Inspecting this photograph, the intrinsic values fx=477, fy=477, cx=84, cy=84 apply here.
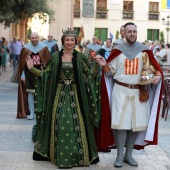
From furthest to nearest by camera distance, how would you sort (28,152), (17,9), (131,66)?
1. (17,9)
2. (28,152)
3. (131,66)

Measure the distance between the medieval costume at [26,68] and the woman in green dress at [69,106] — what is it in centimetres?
266

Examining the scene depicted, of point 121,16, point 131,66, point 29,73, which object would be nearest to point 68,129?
point 131,66

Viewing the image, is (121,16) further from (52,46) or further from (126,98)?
(126,98)

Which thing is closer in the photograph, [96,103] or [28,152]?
[96,103]

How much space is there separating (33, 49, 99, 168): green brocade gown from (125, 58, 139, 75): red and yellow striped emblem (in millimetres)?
679

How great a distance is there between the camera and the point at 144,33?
196 ft

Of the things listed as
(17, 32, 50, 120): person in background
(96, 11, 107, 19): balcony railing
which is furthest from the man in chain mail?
(96, 11, 107, 19): balcony railing

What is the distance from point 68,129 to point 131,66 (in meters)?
→ 1.09

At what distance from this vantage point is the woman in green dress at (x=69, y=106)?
5.86 m

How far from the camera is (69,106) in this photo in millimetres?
5918

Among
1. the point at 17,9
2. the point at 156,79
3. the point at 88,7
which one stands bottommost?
the point at 156,79

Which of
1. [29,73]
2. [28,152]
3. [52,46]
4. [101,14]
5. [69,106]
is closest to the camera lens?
[69,106]

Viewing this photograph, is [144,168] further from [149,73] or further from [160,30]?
[160,30]

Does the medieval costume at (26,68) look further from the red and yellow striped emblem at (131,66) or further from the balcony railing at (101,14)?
the balcony railing at (101,14)
